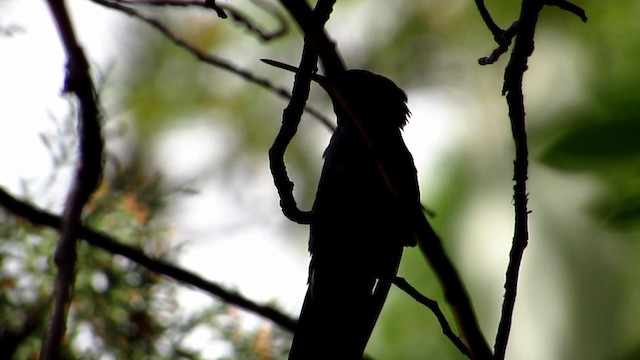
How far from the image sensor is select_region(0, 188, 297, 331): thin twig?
60.0 inches

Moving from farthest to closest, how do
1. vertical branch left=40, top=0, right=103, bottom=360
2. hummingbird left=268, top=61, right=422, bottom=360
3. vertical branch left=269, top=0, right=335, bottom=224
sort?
hummingbird left=268, top=61, right=422, bottom=360
vertical branch left=269, top=0, right=335, bottom=224
vertical branch left=40, top=0, right=103, bottom=360

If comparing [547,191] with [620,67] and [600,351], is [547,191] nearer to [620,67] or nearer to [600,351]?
[600,351]

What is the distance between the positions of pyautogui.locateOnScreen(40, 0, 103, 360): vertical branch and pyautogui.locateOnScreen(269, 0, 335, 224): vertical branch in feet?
1.13

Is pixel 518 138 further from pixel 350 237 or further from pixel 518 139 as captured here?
pixel 350 237

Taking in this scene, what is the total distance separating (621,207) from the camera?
1.31 m

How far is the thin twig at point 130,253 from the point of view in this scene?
1.52 metres

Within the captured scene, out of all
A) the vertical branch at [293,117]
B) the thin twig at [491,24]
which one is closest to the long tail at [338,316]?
the vertical branch at [293,117]

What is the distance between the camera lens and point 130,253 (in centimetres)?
155

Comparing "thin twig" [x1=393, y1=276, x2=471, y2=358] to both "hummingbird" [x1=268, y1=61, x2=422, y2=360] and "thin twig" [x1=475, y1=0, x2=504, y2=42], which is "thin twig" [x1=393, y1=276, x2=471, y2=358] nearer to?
"thin twig" [x1=475, y1=0, x2=504, y2=42]

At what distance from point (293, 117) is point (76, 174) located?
0.50 meters

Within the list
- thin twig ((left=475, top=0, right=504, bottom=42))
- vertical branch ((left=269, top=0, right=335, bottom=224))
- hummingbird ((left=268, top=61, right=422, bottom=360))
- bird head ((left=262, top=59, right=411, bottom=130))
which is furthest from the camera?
bird head ((left=262, top=59, right=411, bottom=130))

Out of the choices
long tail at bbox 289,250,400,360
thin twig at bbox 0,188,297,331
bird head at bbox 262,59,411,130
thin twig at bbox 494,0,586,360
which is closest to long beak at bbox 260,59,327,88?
thin twig at bbox 494,0,586,360

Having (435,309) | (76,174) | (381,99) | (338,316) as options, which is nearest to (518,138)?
(435,309)

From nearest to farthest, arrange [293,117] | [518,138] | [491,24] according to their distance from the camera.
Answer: [518,138] < [293,117] < [491,24]
